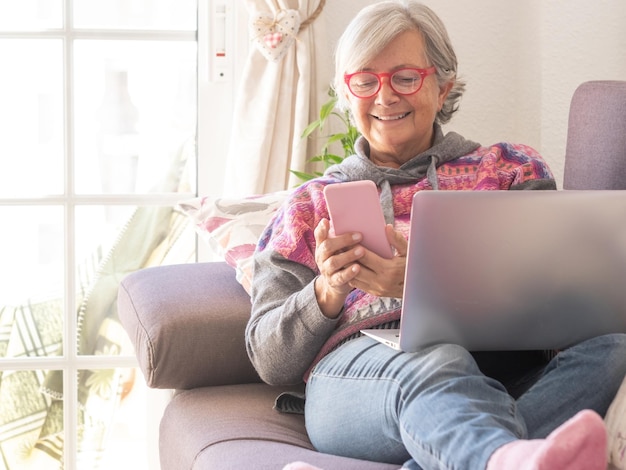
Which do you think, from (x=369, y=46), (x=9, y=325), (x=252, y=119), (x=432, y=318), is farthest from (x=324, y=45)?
Answer: (x=432, y=318)

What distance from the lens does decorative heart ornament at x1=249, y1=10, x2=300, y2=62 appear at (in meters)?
2.71

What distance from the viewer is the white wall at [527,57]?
106 inches

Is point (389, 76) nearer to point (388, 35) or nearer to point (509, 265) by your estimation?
point (388, 35)

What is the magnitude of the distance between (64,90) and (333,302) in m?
1.40

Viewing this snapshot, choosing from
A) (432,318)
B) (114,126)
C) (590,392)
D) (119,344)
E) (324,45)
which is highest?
(324,45)

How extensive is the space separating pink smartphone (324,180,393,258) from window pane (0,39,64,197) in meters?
1.49

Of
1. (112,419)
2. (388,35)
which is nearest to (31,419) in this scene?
(112,419)

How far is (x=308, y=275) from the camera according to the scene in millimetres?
1871

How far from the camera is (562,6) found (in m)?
2.74

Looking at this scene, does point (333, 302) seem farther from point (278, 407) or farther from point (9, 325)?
point (9, 325)

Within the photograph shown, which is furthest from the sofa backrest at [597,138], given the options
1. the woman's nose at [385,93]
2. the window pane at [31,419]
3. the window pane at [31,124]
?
the window pane at [31,419]

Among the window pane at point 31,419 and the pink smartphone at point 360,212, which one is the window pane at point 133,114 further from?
the pink smartphone at point 360,212

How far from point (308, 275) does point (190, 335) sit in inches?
10.0

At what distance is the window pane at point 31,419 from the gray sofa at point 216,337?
2.78 feet
